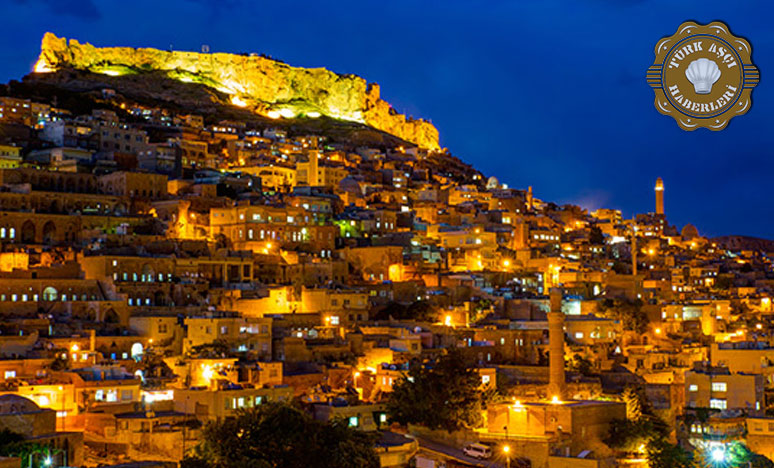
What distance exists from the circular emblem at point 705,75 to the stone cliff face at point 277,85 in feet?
248

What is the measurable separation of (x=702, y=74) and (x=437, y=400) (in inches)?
514

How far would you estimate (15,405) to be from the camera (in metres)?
22.3

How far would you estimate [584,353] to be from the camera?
38.7 meters

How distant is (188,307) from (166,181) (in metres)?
14.8

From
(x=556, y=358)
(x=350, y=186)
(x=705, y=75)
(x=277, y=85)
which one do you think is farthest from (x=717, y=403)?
(x=277, y=85)

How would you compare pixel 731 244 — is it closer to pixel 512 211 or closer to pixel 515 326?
pixel 512 211

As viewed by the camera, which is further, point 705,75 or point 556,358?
point 556,358

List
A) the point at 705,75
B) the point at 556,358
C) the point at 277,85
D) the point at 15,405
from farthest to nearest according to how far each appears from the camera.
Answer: the point at 277,85
the point at 556,358
the point at 15,405
the point at 705,75

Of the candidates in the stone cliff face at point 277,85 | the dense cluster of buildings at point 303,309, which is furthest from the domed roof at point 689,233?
the stone cliff face at point 277,85

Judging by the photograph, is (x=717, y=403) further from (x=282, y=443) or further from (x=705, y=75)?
→ (x=282, y=443)

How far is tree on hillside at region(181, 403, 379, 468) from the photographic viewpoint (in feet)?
71.5

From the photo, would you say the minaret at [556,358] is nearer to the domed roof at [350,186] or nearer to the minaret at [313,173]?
the domed roof at [350,186]

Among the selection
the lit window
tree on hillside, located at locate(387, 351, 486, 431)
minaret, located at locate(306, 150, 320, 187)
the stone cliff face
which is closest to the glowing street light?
tree on hillside, located at locate(387, 351, 486, 431)

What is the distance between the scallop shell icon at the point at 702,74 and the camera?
2103cm
